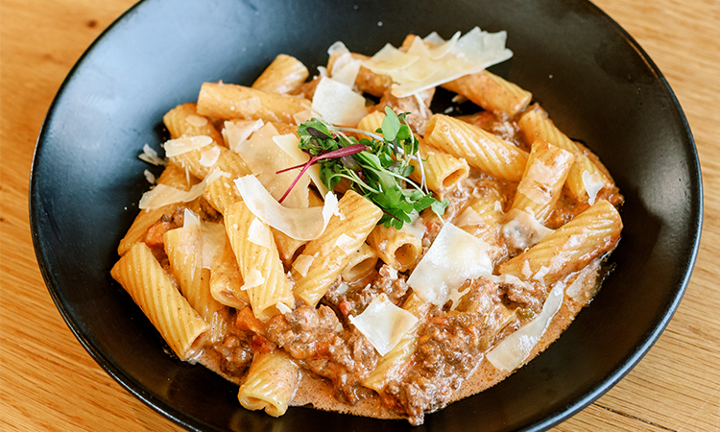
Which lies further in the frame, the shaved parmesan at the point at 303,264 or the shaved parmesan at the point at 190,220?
the shaved parmesan at the point at 190,220

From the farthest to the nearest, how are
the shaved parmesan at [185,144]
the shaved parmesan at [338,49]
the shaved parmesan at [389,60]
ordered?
the shaved parmesan at [338,49], the shaved parmesan at [389,60], the shaved parmesan at [185,144]

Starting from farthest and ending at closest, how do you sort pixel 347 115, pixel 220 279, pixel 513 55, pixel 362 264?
1. pixel 513 55
2. pixel 347 115
3. pixel 362 264
4. pixel 220 279

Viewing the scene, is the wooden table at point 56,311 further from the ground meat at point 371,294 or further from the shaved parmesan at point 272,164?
the shaved parmesan at point 272,164

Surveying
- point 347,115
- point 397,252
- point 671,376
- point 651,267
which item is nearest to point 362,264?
point 397,252

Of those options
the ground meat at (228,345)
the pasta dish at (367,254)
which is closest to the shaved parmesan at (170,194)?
the pasta dish at (367,254)

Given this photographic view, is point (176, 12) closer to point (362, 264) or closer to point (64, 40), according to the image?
point (64, 40)

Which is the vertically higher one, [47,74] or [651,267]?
[651,267]

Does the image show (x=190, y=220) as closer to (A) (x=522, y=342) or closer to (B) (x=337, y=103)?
(B) (x=337, y=103)
